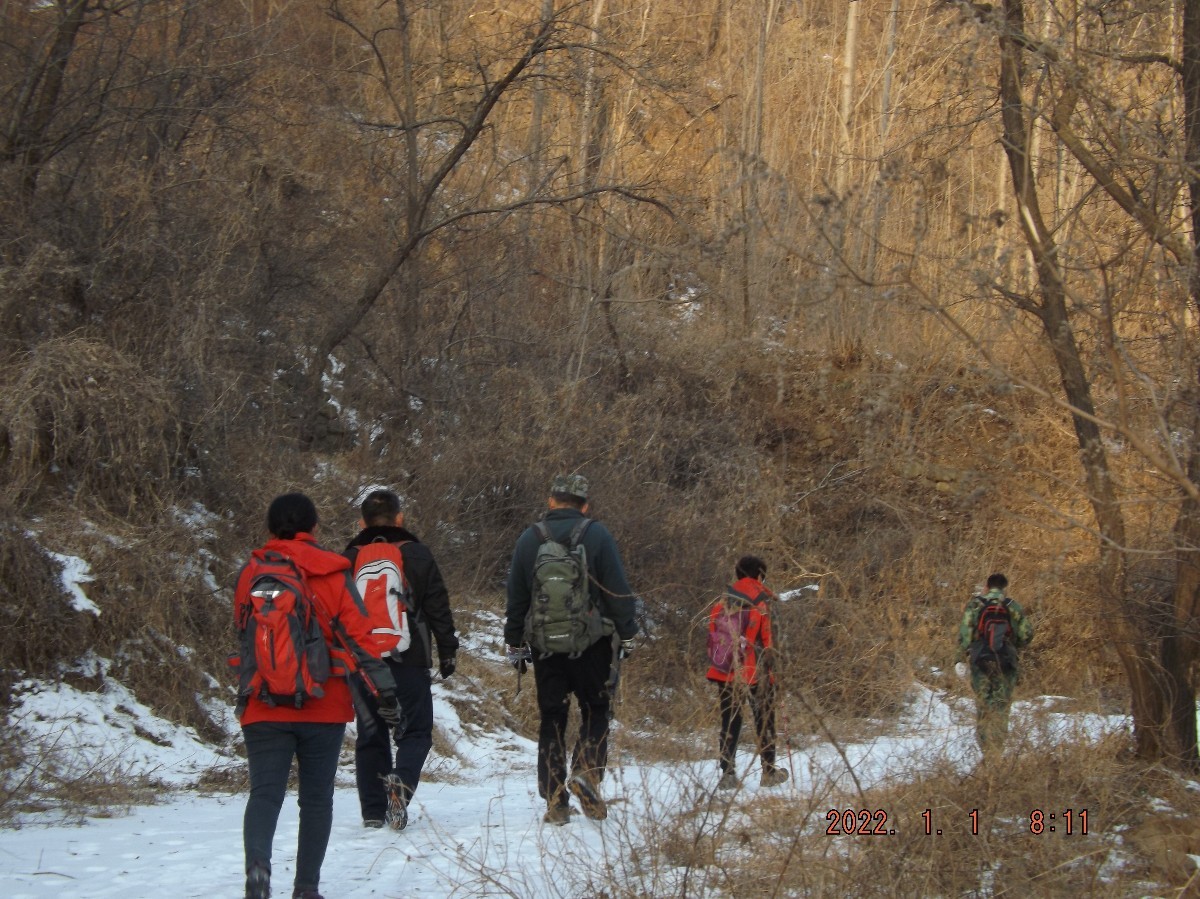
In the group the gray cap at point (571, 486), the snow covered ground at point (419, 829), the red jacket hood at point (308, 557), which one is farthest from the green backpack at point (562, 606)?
the red jacket hood at point (308, 557)

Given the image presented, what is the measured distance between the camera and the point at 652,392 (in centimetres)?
1645

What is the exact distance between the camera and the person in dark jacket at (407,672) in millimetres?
5527

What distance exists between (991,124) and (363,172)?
9.87 m

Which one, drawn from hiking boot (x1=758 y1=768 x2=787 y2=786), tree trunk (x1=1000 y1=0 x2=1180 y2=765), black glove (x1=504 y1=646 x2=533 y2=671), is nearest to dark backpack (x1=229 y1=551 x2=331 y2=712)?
black glove (x1=504 y1=646 x2=533 y2=671)

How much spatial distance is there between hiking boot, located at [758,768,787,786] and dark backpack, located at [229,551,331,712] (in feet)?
6.02

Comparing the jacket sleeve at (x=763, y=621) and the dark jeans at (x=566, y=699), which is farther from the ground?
the jacket sleeve at (x=763, y=621)

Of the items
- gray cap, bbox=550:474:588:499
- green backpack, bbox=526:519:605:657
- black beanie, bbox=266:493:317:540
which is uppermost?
gray cap, bbox=550:474:588:499

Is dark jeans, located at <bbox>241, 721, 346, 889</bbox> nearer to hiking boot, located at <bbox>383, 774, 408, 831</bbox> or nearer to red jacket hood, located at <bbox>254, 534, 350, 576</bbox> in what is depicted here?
red jacket hood, located at <bbox>254, 534, 350, 576</bbox>

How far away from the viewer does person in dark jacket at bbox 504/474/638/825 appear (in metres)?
5.55

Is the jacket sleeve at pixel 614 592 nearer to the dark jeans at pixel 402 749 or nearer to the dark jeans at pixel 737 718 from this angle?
the dark jeans at pixel 737 718

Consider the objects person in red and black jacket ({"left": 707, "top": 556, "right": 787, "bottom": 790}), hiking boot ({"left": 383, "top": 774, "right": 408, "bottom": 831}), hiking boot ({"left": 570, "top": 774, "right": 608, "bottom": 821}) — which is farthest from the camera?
person in red and black jacket ({"left": 707, "top": 556, "right": 787, "bottom": 790})

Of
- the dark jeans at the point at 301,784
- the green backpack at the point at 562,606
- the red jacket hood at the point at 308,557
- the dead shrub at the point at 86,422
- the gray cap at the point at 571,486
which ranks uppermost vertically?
the dead shrub at the point at 86,422

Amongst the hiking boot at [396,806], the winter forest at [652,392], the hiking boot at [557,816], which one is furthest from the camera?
the hiking boot at [396,806]

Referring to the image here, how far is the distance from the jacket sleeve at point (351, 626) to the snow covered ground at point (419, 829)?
742 mm
